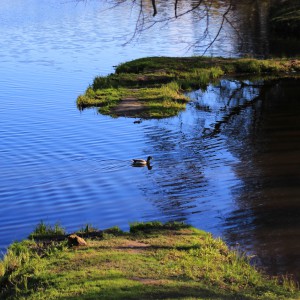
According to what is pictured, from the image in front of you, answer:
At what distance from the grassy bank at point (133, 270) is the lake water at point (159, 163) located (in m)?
1.19

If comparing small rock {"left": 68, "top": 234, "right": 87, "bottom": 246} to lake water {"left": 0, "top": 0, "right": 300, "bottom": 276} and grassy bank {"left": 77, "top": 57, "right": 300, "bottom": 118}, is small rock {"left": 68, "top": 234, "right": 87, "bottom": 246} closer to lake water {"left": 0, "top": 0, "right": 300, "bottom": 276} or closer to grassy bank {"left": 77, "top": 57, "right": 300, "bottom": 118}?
lake water {"left": 0, "top": 0, "right": 300, "bottom": 276}

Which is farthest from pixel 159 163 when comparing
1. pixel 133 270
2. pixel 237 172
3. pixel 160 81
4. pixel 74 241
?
pixel 160 81

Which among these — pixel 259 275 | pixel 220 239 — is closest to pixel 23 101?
pixel 220 239

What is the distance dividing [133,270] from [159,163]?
810cm

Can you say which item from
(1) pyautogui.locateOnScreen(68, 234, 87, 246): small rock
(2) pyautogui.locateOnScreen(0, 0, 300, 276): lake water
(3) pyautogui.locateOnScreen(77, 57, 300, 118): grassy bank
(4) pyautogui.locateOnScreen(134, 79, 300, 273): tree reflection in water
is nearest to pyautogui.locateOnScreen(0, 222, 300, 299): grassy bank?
(1) pyautogui.locateOnScreen(68, 234, 87, 246): small rock

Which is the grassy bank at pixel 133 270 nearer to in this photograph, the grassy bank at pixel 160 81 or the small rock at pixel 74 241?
the small rock at pixel 74 241

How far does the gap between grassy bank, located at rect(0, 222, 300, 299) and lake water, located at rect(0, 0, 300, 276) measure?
1.19m

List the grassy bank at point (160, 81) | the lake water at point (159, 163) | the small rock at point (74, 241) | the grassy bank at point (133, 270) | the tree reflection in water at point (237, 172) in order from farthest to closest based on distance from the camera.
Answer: the grassy bank at point (160, 81) < the lake water at point (159, 163) < the tree reflection in water at point (237, 172) < the small rock at point (74, 241) < the grassy bank at point (133, 270)

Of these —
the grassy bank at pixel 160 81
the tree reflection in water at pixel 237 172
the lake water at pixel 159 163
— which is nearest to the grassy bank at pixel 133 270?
the lake water at pixel 159 163

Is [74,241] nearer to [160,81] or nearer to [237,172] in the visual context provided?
[237,172]

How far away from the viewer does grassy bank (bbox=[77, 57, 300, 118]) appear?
2280cm

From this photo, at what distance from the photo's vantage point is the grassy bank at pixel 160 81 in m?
22.8

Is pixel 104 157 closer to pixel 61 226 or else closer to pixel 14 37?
pixel 61 226

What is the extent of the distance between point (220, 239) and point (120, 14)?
172 feet
